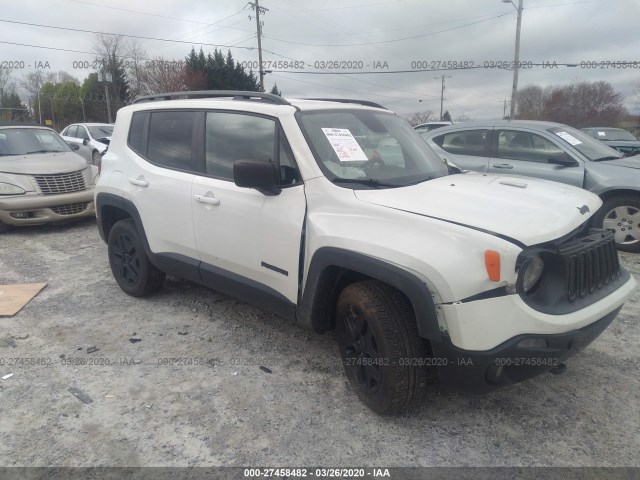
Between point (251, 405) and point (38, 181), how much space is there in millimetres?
6173

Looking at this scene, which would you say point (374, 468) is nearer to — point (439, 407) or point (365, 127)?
point (439, 407)

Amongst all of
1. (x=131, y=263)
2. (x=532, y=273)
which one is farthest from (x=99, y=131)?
(x=532, y=273)

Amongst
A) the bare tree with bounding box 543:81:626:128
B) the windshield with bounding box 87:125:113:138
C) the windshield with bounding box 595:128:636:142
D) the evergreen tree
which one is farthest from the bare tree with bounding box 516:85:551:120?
the windshield with bounding box 87:125:113:138

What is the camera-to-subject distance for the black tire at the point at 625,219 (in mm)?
5867

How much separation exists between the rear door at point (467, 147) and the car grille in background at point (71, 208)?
581 centimetres

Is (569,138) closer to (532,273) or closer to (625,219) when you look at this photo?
(625,219)

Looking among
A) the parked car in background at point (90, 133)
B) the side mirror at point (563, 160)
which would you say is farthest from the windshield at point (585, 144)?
the parked car in background at point (90, 133)

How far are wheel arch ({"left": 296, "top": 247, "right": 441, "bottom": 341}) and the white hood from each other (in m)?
0.37

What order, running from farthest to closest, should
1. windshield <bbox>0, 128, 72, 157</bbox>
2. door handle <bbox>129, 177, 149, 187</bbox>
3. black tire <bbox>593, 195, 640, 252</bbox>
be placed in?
windshield <bbox>0, 128, 72, 157</bbox> < black tire <bbox>593, 195, 640, 252</bbox> < door handle <bbox>129, 177, 149, 187</bbox>

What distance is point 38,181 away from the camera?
729 centimetres

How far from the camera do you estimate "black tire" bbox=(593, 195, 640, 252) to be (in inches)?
231

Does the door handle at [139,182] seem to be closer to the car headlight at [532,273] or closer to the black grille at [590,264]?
the car headlight at [532,273]

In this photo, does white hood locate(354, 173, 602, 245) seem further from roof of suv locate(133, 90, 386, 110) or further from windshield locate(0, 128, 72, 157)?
windshield locate(0, 128, 72, 157)

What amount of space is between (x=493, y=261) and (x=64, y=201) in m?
7.19
